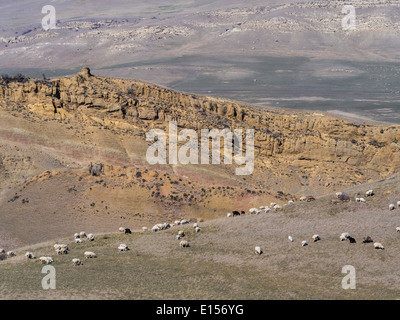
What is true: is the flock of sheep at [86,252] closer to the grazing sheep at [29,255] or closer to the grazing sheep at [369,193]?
the grazing sheep at [29,255]

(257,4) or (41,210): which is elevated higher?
(257,4)

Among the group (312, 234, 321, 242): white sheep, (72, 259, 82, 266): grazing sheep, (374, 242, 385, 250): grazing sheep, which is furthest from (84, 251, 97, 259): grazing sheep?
(374, 242, 385, 250): grazing sheep

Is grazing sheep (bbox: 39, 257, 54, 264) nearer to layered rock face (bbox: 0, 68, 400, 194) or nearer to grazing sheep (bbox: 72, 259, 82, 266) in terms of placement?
grazing sheep (bbox: 72, 259, 82, 266)

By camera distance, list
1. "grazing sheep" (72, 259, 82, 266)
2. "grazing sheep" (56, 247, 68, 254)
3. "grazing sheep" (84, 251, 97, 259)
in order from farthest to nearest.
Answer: "grazing sheep" (56, 247, 68, 254), "grazing sheep" (84, 251, 97, 259), "grazing sheep" (72, 259, 82, 266)

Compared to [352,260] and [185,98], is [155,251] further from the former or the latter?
[185,98]

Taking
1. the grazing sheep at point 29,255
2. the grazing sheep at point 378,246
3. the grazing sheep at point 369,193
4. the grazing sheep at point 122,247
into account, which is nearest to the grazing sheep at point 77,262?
the grazing sheep at point 122,247

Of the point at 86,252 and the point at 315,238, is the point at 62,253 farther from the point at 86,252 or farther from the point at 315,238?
the point at 315,238

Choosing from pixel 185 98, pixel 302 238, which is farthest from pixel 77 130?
pixel 302 238

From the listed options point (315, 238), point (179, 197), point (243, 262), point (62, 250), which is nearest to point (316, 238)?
point (315, 238)
